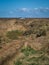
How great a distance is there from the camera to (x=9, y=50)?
66.6 ft

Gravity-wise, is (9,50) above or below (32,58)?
above

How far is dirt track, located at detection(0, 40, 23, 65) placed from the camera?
17.8 metres

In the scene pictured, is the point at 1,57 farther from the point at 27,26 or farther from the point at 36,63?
the point at 27,26

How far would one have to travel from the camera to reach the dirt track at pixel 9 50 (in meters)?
17.8

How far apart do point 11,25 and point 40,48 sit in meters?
14.0

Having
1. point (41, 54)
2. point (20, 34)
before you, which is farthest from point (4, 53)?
point (20, 34)

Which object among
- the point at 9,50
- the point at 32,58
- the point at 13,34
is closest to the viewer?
the point at 32,58

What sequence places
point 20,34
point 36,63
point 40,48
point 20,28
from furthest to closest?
point 20,28 → point 20,34 → point 40,48 → point 36,63

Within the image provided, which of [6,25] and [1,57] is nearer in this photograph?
[1,57]

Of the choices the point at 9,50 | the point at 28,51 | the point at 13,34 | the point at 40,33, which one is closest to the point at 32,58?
the point at 28,51

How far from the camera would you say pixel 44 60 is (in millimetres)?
17328

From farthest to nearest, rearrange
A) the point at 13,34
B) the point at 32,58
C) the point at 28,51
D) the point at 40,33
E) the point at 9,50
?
the point at 13,34 → the point at 40,33 → the point at 9,50 → the point at 28,51 → the point at 32,58

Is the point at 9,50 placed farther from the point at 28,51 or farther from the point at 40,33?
the point at 40,33

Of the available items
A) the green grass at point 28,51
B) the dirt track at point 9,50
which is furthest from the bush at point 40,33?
the green grass at point 28,51
